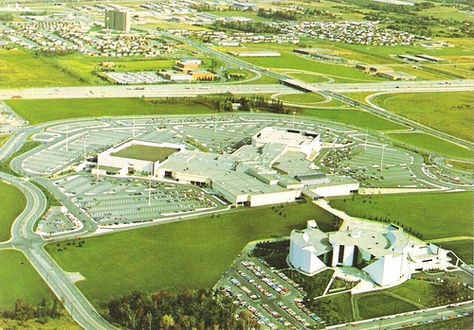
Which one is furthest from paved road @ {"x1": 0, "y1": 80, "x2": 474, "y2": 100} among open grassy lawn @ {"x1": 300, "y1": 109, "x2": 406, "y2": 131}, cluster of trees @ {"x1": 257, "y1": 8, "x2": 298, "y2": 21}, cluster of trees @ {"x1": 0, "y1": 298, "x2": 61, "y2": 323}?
cluster of trees @ {"x1": 257, "y1": 8, "x2": 298, "y2": 21}

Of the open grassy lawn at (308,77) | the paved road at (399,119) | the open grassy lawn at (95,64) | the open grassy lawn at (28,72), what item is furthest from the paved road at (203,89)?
the open grassy lawn at (95,64)

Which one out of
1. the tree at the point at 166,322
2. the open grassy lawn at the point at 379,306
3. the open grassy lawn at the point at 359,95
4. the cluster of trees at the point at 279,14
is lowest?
the open grassy lawn at the point at 379,306

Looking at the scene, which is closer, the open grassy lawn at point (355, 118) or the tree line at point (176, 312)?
the tree line at point (176, 312)

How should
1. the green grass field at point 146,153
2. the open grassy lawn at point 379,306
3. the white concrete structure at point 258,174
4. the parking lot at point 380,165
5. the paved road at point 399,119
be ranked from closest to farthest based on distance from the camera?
1. the open grassy lawn at point 379,306
2. the white concrete structure at point 258,174
3. the parking lot at point 380,165
4. the green grass field at point 146,153
5. the paved road at point 399,119

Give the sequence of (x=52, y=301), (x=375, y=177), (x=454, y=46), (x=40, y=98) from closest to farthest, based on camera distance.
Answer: (x=52, y=301) → (x=375, y=177) → (x=40, y=98) → (x=454, y=46)

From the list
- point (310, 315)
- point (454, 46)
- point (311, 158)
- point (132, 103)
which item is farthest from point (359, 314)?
point (454, 46)

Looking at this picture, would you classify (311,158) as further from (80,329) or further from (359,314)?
(80,329)

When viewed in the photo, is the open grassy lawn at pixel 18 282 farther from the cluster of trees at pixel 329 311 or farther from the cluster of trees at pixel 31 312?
the cluster of trees at pixel 329 311
